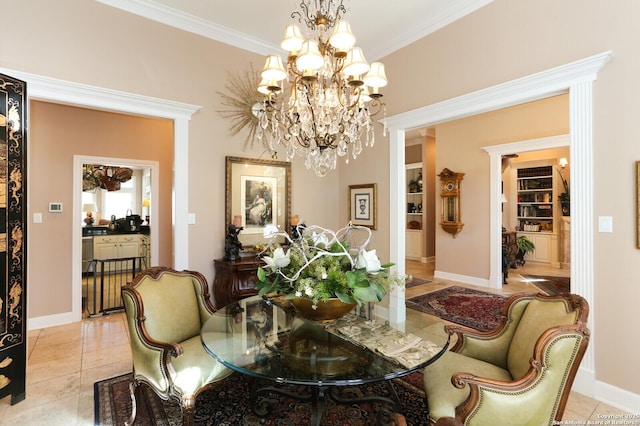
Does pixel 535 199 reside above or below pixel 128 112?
below

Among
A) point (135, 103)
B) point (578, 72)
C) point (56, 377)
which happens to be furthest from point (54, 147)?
point (578, 72)

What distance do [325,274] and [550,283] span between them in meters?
6.00

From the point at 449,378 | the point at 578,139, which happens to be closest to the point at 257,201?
the point at 449,378

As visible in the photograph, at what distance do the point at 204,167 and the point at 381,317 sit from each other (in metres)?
2.56

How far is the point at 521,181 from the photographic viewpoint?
823 cm

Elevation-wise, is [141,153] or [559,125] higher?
[559,125]

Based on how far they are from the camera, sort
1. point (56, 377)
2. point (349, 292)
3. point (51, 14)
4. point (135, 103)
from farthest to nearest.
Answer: point (135, 103) → point (51, 14) → point (56, 377) → point (349, 292)

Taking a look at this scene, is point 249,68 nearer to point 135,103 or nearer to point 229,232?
point 135,103

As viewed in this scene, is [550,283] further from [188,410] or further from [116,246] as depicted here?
[116,246]

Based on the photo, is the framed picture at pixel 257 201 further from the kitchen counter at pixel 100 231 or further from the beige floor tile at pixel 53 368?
the kitchen counter at pixel 100 231

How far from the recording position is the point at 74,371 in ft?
8.95

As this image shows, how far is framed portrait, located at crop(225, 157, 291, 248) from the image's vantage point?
3.83 m

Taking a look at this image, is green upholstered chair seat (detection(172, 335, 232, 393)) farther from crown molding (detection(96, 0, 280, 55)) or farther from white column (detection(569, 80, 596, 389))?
crown molding (detection(96, 0, 280, 55))

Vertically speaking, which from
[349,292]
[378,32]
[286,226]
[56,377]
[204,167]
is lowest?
[56,377]
